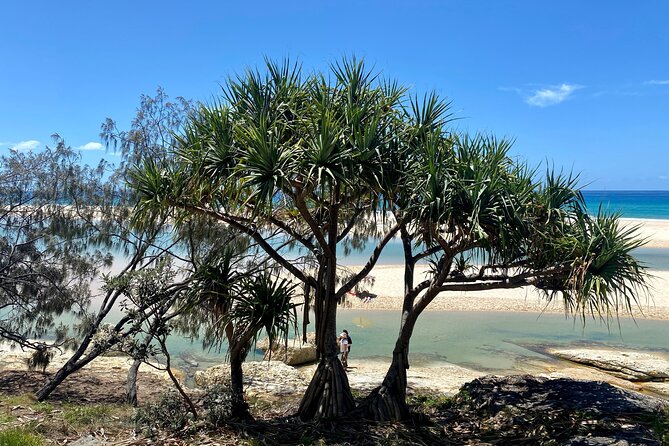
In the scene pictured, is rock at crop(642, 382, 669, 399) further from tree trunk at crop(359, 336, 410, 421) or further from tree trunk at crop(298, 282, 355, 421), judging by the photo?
tree trunk at crop(298, 282, 355, 421)

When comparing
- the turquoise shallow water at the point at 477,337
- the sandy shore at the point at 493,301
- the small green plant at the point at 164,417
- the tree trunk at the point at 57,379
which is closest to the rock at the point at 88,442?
the small green plant at the point at 164,417

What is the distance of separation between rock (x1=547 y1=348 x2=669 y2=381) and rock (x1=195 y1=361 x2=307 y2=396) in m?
9.25

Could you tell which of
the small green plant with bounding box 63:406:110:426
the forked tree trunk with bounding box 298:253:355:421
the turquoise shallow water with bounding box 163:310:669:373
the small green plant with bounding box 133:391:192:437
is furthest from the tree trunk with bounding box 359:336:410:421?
the turquoise shallow water with bounding box 163:310:669:373

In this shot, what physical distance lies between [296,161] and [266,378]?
7520 millimetres

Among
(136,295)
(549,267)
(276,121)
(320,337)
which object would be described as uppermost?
(276,121)

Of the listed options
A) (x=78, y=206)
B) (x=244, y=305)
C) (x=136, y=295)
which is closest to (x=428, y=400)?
(x=244, y=305)

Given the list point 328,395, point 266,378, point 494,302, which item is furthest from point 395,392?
point 494,302

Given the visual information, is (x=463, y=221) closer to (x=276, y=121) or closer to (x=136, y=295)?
(x=276, y=121)

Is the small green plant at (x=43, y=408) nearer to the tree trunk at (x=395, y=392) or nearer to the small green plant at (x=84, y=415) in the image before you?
the small green plant at (x=84, y=415)

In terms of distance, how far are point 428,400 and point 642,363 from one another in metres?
9.44

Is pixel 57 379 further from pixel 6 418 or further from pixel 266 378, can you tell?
pixel 266 378

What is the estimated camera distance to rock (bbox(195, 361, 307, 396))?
1127 centimetres

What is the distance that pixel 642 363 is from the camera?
51.2 feet

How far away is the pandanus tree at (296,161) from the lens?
6.36m
